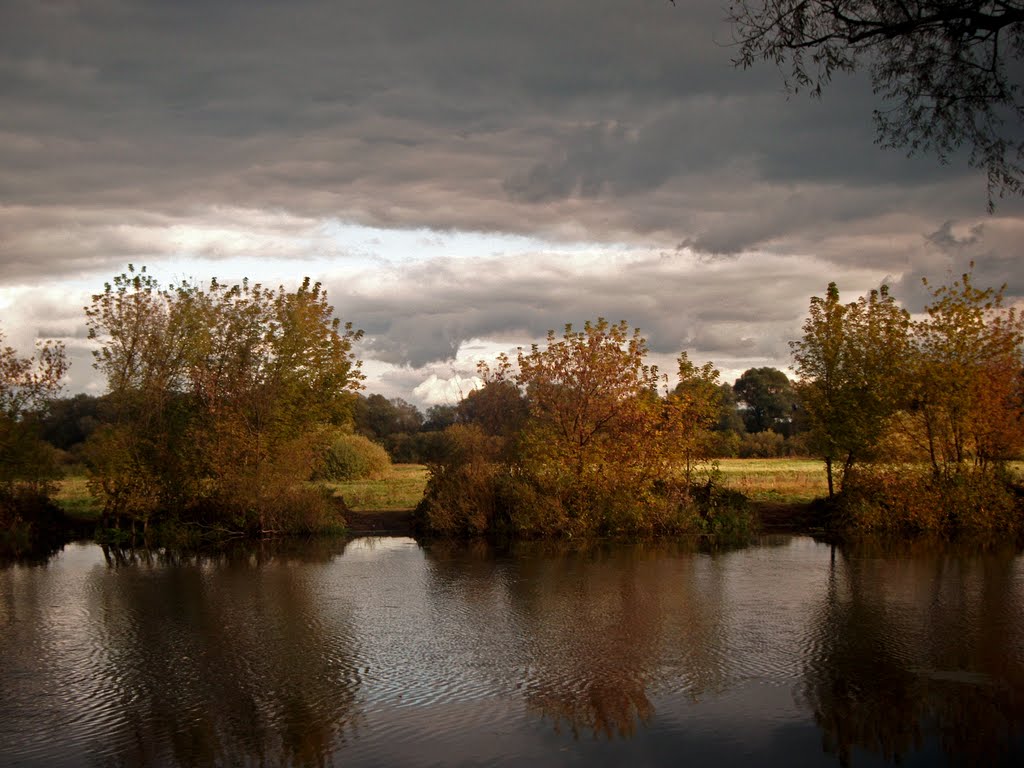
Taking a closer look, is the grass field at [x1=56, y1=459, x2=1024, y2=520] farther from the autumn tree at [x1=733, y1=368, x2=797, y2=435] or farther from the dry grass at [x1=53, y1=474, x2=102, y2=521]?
the autumn tree at [x1=733, y1=368, x2=797, y2=435]

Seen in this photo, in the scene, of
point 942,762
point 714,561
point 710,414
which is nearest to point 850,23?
point 942,762

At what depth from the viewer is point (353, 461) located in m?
48.2

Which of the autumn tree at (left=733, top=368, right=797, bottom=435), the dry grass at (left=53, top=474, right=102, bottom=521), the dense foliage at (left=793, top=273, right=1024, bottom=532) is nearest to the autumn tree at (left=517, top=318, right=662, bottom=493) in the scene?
the dense foliage at (left=793, top=273, right=1024, bottom=532)

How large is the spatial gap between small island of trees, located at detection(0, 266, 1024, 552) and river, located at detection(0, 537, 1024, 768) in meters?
7.00

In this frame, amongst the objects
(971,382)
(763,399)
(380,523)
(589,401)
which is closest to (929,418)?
(971,382)

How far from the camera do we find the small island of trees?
26.3 m

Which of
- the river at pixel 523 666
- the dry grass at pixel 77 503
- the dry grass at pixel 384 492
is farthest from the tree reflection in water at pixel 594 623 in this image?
the dry grass at pixel 77 503

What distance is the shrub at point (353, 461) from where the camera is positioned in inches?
1870

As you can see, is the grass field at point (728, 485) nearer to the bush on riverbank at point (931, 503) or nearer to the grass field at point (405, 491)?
the grass field at point (405, 491)

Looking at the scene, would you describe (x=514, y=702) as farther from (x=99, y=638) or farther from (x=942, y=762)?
(x=99, y=638)

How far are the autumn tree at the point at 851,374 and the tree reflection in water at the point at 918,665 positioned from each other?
9.82m

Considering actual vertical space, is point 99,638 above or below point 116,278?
below

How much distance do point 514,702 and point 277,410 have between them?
1961 centimetres

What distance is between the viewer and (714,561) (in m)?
20.8
